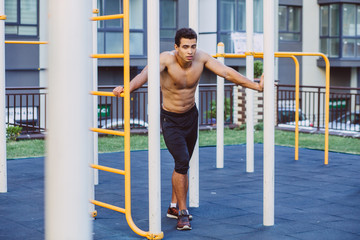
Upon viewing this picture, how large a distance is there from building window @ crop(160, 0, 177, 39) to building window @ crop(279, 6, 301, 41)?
20.5ft

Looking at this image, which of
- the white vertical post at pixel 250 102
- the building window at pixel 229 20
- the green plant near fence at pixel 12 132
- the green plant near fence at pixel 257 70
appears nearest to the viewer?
the white vertical post at pixel 250 102

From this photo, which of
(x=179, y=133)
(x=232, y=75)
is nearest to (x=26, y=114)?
(x=179, y=133)

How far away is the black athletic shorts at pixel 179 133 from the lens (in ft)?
19.6

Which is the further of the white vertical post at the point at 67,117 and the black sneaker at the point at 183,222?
the black sneaker at the point at 183,222

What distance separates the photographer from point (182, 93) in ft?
19.6

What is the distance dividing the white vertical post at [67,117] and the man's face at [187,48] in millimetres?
4027

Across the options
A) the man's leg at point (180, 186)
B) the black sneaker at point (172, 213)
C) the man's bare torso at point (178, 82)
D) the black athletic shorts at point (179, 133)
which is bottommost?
the black sneaker at point (172, 213)

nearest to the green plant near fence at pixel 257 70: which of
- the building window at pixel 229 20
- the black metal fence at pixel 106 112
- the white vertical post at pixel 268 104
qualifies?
the black metal fence at pixel 106 112

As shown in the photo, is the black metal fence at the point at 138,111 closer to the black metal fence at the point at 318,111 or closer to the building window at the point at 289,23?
the black metal fence at the point at 318,111

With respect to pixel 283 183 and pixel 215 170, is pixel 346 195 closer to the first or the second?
pixel 283 183

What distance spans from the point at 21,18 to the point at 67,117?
2381cm

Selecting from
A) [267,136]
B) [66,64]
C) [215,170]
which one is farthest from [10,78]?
[66,64]

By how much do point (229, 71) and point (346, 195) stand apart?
2.35 m

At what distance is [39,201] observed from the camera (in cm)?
699
